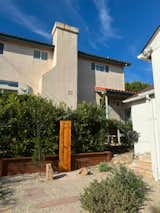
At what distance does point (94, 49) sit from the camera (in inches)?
767

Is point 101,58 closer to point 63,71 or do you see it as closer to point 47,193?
point 63,71

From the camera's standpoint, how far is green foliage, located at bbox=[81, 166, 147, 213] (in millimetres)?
3982

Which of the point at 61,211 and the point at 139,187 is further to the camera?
the point at 139,187

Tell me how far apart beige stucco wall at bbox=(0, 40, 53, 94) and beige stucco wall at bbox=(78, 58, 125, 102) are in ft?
11.2

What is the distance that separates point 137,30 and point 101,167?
11011 mm

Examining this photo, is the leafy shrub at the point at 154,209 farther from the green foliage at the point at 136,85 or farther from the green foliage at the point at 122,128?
the green foliage at the point at 136,85

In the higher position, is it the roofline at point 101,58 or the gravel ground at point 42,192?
the roofline at point 101,58

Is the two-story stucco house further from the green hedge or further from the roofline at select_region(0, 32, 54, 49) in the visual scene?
the green hedge

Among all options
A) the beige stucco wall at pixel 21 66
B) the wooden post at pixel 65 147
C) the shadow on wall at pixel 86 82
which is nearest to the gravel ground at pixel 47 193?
the wooden post at pixel 65 147

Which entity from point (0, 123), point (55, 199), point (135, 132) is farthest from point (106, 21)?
point (55, 199)

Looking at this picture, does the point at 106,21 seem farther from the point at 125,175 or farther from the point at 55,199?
the point at 55,199

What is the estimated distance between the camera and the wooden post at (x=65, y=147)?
8.05 meters

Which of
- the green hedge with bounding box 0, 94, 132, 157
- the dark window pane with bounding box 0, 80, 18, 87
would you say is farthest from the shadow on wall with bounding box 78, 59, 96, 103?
the green hedge with bounding box 0, 94, 132, 157

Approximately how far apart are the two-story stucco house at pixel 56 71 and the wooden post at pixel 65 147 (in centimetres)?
646
